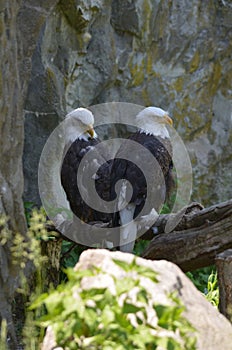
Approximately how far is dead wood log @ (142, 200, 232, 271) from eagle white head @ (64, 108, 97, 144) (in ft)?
5.61

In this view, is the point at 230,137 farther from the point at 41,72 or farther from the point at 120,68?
the point at 41,72

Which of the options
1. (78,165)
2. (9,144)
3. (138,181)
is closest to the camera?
(9,144)

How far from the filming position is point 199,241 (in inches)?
190

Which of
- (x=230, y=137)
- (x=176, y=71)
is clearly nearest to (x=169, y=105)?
(x=176, y=71)

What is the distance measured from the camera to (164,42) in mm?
8367

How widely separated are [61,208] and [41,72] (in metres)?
1.09

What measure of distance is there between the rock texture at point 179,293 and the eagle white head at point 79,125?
12.1 feet

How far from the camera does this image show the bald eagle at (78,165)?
249 inches

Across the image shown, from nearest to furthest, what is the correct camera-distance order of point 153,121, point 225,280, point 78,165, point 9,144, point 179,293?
point 179,293 < point 9,144 < point 225,280 < point 78,165 < point 153,121

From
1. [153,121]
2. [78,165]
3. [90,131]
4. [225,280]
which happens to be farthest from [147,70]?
[225,280]

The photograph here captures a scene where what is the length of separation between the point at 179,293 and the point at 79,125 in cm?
385

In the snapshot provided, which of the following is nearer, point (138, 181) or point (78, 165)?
point (138, 181)

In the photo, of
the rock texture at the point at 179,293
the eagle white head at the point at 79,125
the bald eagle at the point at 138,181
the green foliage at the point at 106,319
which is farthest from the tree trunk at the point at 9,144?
the eagle white head at the point at 79,125

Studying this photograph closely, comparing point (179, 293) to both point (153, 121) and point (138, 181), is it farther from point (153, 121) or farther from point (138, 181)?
point (153, 121)
